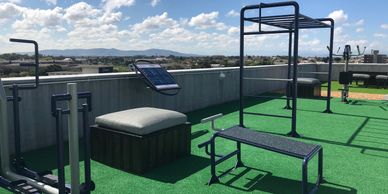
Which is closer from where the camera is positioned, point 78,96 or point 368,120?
point 78,96

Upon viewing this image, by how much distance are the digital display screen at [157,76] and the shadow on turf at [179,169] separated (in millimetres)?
1902

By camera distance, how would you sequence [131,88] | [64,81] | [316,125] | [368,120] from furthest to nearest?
[368,120], [316,125], [131,88], [64,81]

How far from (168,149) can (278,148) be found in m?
1.46

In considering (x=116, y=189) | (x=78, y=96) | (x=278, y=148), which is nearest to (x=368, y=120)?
(x=278, y=148)

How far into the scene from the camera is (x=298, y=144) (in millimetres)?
3592

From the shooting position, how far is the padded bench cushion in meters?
3.90

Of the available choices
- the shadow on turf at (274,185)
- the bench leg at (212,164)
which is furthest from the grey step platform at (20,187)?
the shadow on turf at (274,185)

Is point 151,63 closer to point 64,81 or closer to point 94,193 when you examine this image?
point 64,81

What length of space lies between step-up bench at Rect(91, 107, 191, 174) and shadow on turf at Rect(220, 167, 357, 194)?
0.84 metres

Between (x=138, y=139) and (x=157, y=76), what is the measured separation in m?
2.67

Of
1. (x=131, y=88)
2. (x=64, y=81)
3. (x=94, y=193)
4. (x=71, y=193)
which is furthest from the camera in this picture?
(x=131, y=88)

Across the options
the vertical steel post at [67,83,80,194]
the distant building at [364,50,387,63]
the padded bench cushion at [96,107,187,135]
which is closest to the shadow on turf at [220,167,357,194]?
the padded bench cushion at [96,107,187,135]

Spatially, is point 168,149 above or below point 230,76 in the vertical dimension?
below

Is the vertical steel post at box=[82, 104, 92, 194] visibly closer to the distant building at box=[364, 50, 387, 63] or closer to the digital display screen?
the digital display screen
